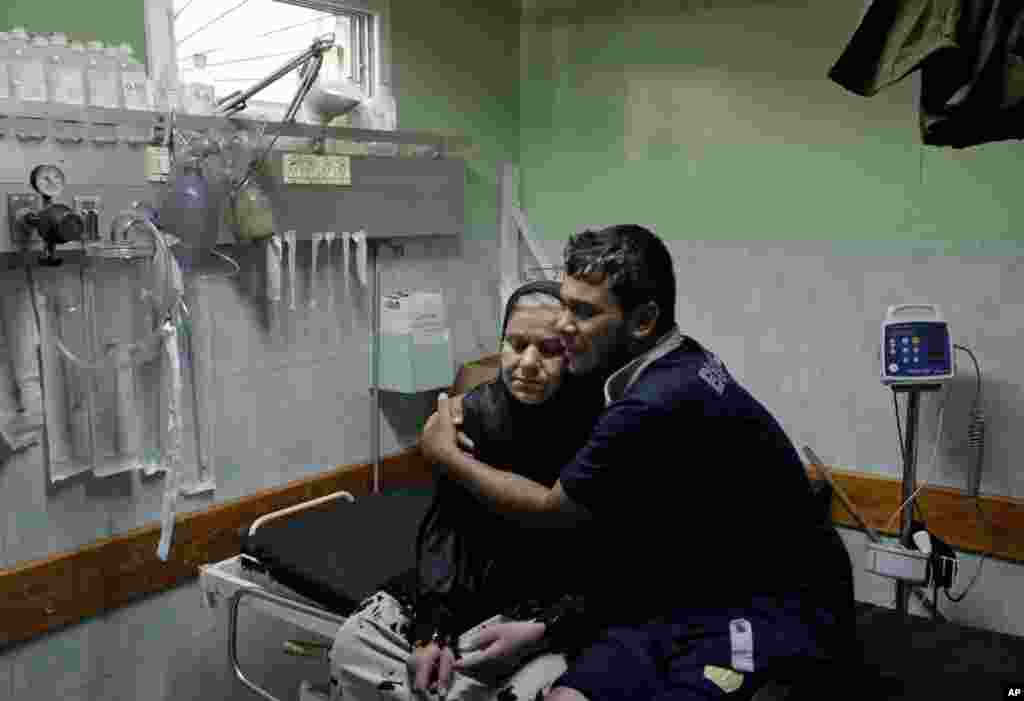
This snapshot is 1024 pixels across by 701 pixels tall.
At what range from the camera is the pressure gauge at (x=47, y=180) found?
193 cm

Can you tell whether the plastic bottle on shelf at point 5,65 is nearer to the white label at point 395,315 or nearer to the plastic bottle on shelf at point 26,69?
the plastic bottle on shelf at point 26,69

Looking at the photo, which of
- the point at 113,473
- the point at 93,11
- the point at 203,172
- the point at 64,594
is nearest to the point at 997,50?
the point at 203,172

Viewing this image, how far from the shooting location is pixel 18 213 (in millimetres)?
1944

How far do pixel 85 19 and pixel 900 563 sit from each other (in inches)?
98.6

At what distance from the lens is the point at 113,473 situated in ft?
7.50

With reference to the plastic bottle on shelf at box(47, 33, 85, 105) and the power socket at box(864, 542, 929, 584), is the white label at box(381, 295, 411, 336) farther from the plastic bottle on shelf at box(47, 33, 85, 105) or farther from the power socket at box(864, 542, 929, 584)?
the power socket at box(864, 542, 929, 584)

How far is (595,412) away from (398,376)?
1.27 metres

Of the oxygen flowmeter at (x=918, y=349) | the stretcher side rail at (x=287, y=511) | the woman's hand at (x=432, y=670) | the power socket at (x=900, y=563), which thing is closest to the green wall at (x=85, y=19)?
the stretcher side rail at (x=287, y=511)

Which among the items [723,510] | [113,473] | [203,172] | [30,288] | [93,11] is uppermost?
[93,11]

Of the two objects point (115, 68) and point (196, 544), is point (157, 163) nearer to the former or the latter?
point (115, 68)

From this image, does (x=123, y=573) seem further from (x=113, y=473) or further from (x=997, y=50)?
(x=997, y=50)

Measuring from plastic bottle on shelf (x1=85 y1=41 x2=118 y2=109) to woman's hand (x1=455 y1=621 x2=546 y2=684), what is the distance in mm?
1511

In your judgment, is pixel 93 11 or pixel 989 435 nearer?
pixel 93 11

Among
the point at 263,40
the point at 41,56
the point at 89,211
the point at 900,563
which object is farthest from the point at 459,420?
the point at 263,40
